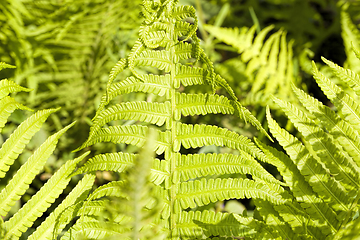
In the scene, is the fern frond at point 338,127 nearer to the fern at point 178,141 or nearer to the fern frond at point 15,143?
the fern at point 178,141

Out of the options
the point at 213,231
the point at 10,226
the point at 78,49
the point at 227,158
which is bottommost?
the point at 213,231

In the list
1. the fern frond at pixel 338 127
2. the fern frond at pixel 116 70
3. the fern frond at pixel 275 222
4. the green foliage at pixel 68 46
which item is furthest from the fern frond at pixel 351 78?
the green foliage at pixel 68 46

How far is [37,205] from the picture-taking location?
0.91m

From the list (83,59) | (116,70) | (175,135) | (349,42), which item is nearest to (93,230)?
(175,135)

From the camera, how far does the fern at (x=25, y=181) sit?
89 cm

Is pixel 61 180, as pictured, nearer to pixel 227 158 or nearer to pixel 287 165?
pixel 227 158

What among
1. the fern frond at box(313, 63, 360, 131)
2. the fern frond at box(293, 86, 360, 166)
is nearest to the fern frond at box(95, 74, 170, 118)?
the fern frond at box(293, 86, 360, 166)

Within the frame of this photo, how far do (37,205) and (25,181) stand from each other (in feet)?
0.29

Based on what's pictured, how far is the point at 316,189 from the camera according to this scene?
3.00 feet

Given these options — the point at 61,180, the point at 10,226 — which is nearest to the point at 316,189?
the point at 61,180

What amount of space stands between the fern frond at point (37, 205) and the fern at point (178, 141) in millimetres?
102

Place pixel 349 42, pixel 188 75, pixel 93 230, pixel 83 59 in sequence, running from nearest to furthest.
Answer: pixel 93 230 < pixel 188 75 < pixel 349 42 < pixel 83 59

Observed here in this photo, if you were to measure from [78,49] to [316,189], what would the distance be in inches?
77.1

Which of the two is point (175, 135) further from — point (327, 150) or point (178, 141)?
point (327, 150)
